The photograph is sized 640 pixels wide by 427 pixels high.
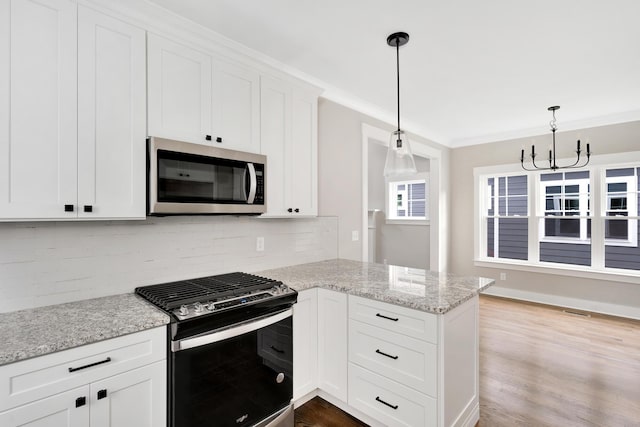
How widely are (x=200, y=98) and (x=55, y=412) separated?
166 centimetres

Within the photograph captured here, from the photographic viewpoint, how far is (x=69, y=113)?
1.52 meters

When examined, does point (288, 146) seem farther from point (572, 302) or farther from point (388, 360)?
point (572, 302)

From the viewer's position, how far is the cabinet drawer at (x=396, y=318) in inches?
Result: 65.9

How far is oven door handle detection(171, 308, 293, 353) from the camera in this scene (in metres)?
1.51

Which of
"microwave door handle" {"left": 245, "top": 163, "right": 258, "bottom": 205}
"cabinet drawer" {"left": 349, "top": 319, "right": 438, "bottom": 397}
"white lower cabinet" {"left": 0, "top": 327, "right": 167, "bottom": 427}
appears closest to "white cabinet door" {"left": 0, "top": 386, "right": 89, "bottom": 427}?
"white lower cabinet" {"left": 0, "top": 327, "right": 167, "bottom": 427}

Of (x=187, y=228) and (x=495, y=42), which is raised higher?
(x=495, y=42)

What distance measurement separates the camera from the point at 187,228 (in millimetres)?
2215

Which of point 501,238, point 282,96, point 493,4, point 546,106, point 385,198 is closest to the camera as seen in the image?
point 493,4

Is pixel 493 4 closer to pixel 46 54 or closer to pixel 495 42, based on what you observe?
pixel 495 42

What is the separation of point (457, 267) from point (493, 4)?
4.43 meters

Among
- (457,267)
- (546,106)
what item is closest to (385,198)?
(457,267)

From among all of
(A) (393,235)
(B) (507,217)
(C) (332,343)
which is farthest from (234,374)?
(B) (507,217)

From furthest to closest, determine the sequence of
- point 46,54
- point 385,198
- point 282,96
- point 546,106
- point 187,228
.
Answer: point 385,198, point 546,106, point 282,96, point 187,228, point 46,54

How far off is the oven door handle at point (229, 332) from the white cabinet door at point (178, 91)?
1.10m
